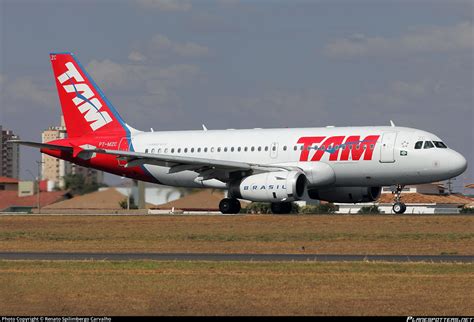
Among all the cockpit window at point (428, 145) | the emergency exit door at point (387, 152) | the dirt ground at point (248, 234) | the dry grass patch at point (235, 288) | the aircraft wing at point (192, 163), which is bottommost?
the dry grass patch at point (235, 288)

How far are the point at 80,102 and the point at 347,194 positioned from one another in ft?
58.8

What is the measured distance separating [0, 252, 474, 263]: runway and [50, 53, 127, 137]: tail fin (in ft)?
88.4

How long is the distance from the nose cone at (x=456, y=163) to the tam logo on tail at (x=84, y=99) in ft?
69.5

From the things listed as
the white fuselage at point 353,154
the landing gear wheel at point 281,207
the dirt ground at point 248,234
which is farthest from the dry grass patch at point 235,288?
the landing gear wheel at point 281,207

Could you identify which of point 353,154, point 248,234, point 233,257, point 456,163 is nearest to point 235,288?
point 233,257

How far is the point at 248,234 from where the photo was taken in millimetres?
41594

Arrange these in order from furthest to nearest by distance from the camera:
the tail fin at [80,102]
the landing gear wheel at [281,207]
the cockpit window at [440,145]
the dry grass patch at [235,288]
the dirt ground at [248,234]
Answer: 1. the tail fin at [80,102]
2. the landing gear wheel at [281,207]
3. the cockpit window at [440,145]
4. the dirt ground at [248,234]
5. the dry grass patch at [235,288]

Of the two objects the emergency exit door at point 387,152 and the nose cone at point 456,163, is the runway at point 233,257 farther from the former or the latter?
the nose cone at point 456,163

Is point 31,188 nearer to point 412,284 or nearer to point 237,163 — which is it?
point 237,163

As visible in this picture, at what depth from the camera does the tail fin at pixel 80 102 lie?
61094 mm

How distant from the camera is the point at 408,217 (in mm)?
46781

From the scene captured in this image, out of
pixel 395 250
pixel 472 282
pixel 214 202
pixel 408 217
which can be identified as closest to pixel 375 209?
pixel 214 202

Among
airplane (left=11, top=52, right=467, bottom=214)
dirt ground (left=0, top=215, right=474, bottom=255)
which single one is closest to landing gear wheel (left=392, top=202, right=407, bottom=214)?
airplane (left=11, top=52, right=467, bottom=214)

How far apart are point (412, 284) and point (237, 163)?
28.7 meters
